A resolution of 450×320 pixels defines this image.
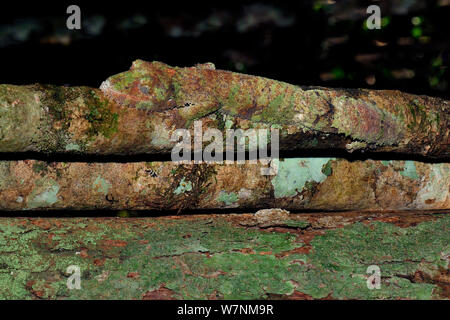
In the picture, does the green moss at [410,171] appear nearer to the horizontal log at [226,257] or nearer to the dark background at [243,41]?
the horizontal log at [226,257]

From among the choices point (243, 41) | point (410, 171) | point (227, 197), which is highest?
point (243, 41)

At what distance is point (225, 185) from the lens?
2.03 m

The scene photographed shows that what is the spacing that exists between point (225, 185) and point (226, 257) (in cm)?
52

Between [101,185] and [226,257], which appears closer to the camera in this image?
[226,257]

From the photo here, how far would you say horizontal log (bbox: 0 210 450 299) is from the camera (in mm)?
1422

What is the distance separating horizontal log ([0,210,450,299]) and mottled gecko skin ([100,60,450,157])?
0.38 metres

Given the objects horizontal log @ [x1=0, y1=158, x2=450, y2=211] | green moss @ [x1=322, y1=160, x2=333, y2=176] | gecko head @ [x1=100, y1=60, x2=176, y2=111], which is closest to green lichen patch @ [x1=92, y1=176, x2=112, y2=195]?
horizontal log @ [x1=0, y1=158, x2=450, y2=211]

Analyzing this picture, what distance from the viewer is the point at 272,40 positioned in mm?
3223

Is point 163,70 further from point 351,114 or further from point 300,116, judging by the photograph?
point 351,114

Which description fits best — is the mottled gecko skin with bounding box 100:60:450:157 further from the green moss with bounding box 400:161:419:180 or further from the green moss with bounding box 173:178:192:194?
the green moss with bounding box 173:178:192:194

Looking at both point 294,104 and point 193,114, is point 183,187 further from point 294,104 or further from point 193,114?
point 294,104

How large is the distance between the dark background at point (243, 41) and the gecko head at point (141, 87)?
1.17 meters

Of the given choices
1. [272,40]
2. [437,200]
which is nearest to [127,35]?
[272,40]

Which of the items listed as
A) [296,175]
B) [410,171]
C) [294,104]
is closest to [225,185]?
[296,175]
